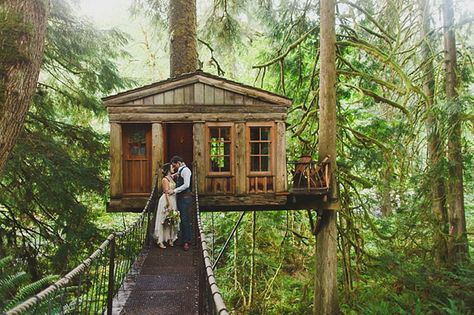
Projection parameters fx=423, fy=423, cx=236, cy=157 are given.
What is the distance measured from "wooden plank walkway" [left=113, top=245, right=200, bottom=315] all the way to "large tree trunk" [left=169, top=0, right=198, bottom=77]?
573 cm

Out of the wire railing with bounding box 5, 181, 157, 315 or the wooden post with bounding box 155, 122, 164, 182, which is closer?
the wire railing with bounding box 5, 181, 157, 315

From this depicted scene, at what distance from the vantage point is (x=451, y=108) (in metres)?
8.25

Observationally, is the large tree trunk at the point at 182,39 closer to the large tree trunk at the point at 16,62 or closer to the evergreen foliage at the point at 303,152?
the evergreen foliage at the point at 303,152

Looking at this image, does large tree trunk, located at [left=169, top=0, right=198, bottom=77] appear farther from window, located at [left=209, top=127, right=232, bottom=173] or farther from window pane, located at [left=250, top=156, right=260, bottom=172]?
window pane, located at [left=250, top=156, right=260, bottom=172]

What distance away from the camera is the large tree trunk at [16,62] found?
543 centimetres

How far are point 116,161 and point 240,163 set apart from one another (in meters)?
2.82

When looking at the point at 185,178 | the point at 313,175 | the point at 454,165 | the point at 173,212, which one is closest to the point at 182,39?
the point at 185,178

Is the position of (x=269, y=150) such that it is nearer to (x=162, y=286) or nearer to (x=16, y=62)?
(x=162, y=286)

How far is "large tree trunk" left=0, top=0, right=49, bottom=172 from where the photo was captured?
214 inches

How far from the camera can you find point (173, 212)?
7961 millimetres

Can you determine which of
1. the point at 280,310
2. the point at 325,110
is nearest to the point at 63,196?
the point at 325,110

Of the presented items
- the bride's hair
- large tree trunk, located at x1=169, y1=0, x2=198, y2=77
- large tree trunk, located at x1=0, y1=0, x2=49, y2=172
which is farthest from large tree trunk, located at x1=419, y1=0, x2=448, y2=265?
large tree trunk, located at x1=0, y1=0, x2=49, y2=172

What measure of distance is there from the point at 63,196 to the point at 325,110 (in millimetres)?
6094

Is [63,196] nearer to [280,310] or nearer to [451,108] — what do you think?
[280,310]
